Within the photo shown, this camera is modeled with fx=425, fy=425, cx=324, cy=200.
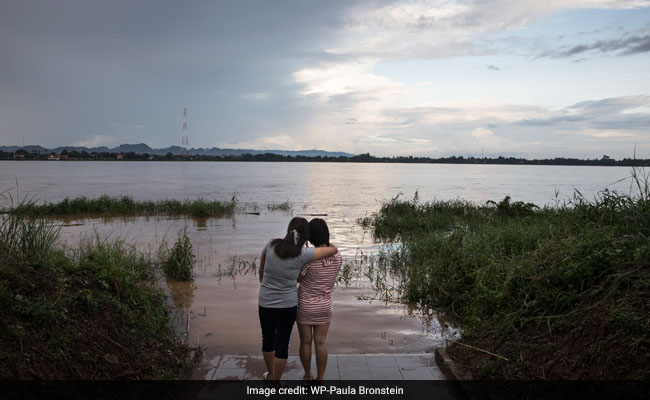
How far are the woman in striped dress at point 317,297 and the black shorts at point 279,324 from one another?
5.4 inches

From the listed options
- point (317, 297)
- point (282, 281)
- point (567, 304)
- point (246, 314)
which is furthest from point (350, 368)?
point (246, 314)

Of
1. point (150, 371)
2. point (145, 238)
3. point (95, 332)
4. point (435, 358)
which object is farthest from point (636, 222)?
point (145, 238)

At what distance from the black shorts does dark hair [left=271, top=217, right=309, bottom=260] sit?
0.57 m

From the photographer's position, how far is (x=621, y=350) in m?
3.86

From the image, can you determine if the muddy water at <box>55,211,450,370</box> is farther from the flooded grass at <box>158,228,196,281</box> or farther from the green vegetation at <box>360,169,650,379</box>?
the green vegetation at <box>360,169,650,379</box>

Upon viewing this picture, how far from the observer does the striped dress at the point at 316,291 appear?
4234 mm

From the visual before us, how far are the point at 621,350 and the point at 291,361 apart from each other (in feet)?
10.9

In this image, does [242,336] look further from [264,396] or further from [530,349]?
[530,349]

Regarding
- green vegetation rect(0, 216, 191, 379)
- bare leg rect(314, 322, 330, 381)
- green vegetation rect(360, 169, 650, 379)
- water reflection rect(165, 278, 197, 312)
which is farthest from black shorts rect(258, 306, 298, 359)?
water reflection rect(165, 278, 197, 312)

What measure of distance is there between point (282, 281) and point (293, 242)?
414mm

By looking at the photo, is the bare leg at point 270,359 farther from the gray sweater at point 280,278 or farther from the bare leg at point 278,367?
the gray sweater at point 280,278

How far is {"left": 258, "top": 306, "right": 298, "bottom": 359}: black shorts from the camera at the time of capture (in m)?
4.18

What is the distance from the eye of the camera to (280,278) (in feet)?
13.5

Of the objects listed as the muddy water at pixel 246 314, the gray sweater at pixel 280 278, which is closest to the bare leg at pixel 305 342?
the gray sweater at pixel 280 278
